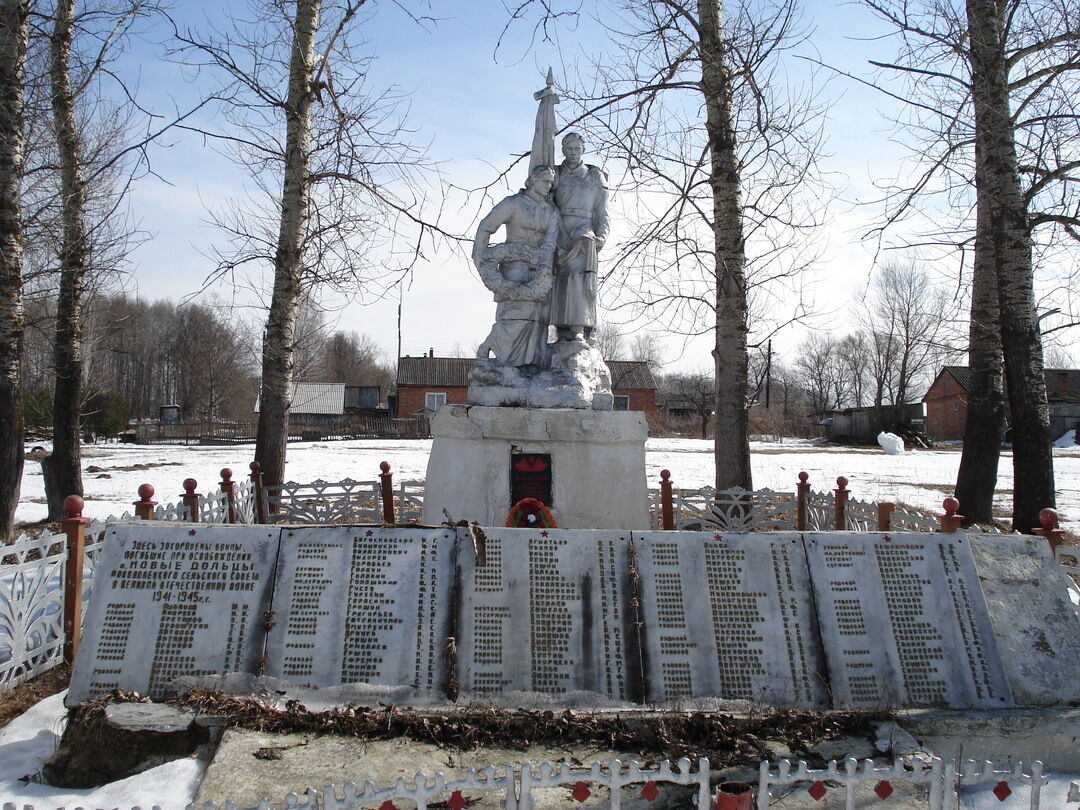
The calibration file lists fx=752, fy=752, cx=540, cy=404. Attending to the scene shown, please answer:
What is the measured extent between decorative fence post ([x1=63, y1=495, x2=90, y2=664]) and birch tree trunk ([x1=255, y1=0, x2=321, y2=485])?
15.6ft

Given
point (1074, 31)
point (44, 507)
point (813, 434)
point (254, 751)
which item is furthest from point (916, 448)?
point (254, 751)

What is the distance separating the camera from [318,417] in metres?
43.0

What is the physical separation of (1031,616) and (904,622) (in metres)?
0.66

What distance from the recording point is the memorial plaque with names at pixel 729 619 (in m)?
3.50

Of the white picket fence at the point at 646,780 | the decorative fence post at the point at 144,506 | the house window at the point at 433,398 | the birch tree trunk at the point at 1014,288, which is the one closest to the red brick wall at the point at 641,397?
the house window at the point at 433,398

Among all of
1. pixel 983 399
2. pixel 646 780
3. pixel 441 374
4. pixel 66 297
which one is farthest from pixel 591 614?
pixel 441 374

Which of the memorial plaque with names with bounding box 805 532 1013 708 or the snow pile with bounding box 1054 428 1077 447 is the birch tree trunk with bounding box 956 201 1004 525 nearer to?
the memorial plaque with names with bounding box 805 532 1013 708

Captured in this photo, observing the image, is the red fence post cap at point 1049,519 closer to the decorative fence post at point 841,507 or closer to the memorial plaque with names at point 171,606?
the decorative fence post at point 841,507

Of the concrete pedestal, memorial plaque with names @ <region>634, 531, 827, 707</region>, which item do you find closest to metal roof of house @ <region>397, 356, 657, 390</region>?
the concrete pedestal

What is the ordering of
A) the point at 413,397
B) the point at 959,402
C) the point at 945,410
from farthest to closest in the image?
the point at 413,397 < the point at 945,410 < the point at 959,402

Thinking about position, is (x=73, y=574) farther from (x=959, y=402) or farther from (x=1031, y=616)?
(x=959, y=402)

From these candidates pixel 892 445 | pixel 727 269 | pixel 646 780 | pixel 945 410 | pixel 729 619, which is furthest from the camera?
pixel 945 410

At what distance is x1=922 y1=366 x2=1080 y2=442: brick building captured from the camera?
35500mm

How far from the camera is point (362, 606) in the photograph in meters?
3.67
